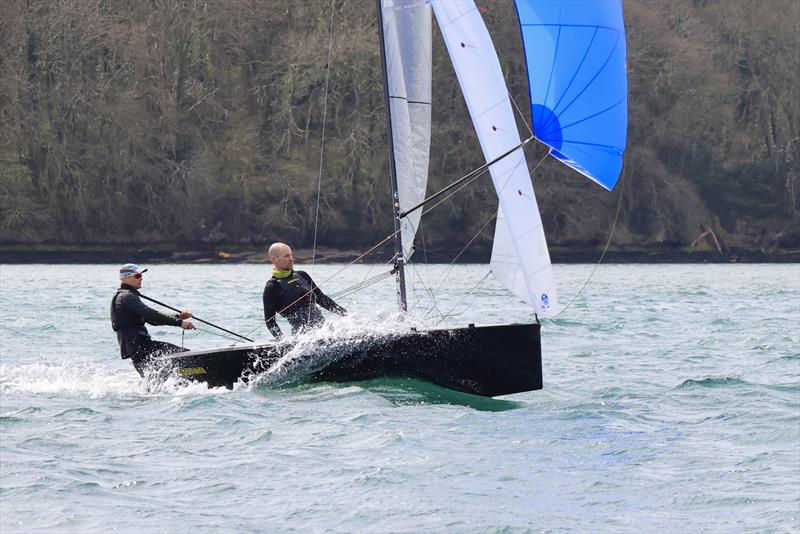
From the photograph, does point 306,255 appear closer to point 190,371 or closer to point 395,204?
point 395,204

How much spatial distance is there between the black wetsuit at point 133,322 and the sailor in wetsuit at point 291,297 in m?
0.95

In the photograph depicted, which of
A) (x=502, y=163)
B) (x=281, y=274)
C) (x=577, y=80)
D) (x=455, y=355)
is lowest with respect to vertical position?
(x=455, y=355)

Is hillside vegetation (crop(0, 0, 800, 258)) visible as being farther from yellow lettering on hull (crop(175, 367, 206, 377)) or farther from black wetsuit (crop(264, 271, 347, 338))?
yellow lettering on hull (crop(175, 367, 206, 377))

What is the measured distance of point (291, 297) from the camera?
1298cm

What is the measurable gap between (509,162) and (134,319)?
390cm

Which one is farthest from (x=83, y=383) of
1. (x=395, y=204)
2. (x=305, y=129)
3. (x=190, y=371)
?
(x=305, y=129)

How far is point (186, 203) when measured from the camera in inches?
2042

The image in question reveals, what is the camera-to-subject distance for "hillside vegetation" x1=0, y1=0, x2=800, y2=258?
5116cm

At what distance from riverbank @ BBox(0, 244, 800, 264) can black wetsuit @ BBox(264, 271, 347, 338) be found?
114ft

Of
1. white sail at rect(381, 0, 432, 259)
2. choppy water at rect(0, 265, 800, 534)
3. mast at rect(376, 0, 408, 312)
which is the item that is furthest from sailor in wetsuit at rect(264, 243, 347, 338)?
white sail at rect(381, 0, 432, 259)

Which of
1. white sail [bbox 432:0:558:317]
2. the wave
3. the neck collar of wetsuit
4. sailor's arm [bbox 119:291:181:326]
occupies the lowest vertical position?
the wave

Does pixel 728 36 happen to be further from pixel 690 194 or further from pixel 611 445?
pixel 611 445

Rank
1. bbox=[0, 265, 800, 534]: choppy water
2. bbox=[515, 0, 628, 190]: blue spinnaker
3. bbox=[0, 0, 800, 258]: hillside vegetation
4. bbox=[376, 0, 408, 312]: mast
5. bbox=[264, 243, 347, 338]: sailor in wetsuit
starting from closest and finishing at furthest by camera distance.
A: bbox=[0, 265, 800, 534]: choppy water
bbox=[515, 0, 628, 190]: blue spinnaker
bbox=[264, 243, 347, 338]: sailor in wetsuit
bbox=[376, 0, 408, 312]: mast
bbox=[0, 0, 800, 258]: hillside vegetation

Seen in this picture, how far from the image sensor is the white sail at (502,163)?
1284cm
